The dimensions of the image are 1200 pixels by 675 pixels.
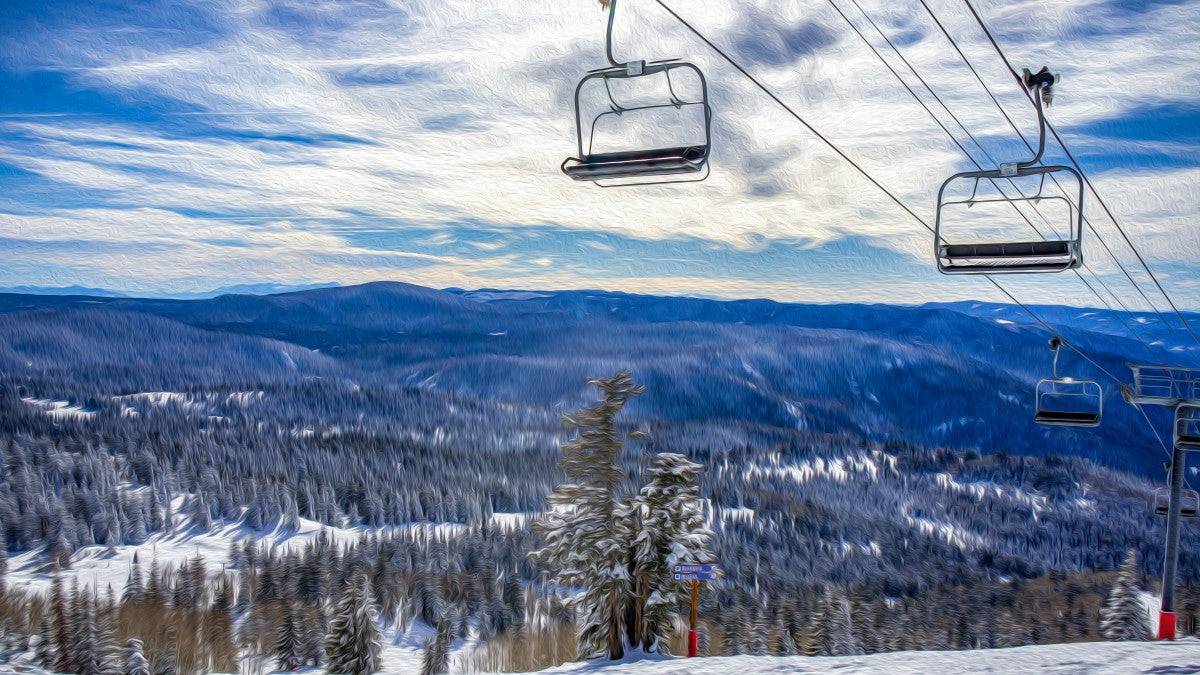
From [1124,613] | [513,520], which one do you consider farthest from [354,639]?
[513,520]

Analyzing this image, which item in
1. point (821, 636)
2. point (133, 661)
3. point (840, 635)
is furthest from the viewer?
point (840, 635)

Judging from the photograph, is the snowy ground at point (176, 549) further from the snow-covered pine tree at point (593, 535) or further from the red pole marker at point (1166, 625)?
the red pole marker at point (1166, 625)

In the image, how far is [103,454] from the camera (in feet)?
450

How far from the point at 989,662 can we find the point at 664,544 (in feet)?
28.5

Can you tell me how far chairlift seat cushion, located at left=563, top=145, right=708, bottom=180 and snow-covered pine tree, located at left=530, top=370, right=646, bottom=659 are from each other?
13.1 metres

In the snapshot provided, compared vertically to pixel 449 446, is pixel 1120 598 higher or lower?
higher

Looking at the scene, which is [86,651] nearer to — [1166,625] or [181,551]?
[1166,625]

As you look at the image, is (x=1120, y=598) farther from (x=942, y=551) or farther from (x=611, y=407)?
(x=942, y=551)

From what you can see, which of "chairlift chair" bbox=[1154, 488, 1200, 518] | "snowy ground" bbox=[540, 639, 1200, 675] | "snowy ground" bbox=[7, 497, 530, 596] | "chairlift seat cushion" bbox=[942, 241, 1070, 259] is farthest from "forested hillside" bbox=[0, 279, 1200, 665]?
"chairlift seat cushion" bbox=[942, 241, 1070, 259]

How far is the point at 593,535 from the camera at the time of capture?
712 inches

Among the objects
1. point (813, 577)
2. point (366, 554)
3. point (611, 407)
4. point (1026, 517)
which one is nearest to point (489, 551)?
point (366, 554)

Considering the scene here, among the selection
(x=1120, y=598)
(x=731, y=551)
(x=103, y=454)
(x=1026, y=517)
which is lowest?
(x=1026, y=517)

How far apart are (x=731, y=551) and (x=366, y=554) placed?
4562cm

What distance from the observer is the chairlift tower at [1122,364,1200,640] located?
46.9 feet
